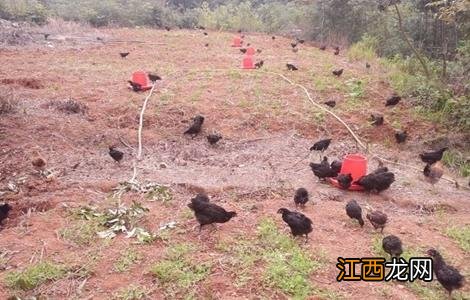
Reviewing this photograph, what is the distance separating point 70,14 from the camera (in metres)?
25.4

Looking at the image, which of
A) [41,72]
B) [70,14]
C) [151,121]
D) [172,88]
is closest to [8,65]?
[41,72]

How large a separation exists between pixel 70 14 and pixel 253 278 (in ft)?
80.9

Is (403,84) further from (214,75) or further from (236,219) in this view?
(236,219)

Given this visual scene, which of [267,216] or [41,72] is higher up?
[267,216]

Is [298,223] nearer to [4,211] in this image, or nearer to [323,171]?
[323,171]

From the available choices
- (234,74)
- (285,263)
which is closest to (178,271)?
(285,263)

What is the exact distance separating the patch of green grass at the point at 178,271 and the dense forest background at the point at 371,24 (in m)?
5.91

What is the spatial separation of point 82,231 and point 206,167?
8.41ft

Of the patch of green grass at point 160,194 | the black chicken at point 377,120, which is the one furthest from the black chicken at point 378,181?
the black chicken at point 377,120

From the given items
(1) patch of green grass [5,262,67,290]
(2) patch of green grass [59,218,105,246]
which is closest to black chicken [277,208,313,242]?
(2) patch of green grass [59,218,105,246]

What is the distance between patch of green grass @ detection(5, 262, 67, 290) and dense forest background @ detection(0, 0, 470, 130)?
6910mm

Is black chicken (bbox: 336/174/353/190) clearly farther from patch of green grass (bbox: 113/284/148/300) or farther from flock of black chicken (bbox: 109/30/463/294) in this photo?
patch of green grass (bbox: 113/284/148/300)

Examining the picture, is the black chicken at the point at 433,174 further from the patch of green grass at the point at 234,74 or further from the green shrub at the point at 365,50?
the green shrub at the point at 365,50

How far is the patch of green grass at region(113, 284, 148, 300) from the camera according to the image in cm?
398
